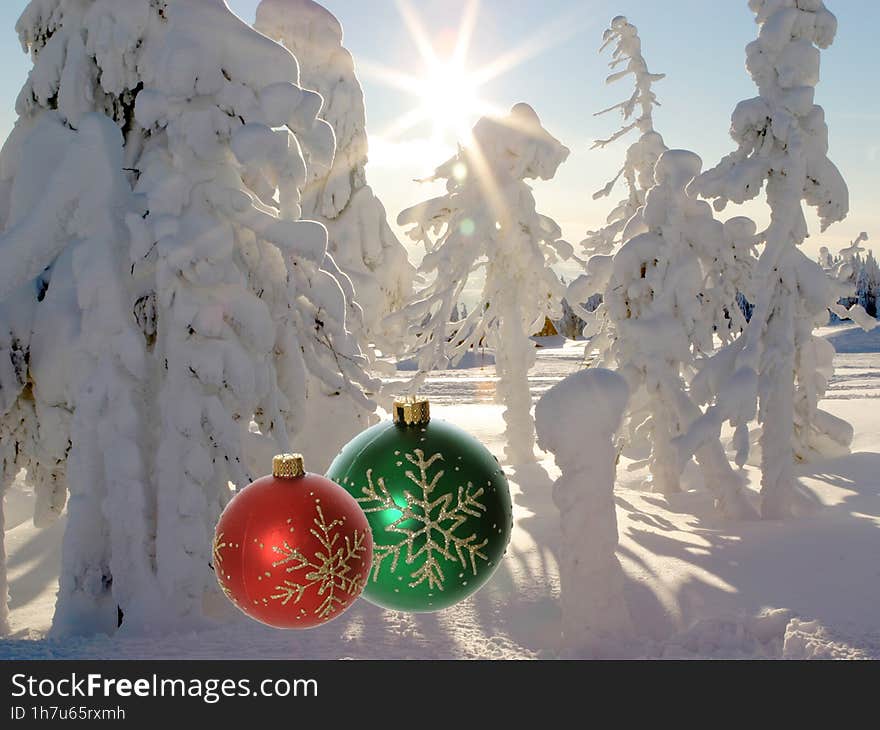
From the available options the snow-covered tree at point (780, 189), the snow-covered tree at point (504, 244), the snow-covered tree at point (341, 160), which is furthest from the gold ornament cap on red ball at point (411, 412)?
the snow-covered tree at point (504, 244)

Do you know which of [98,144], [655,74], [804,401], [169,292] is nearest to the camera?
[169,292]

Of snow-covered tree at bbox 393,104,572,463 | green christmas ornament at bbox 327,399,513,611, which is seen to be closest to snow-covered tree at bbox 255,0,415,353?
snow-covered tree at bbox 393,104,572,463

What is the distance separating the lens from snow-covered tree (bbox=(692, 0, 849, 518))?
372 inches

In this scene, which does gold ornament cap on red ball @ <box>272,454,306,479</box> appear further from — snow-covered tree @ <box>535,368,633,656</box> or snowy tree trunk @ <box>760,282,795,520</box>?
snowy tree trunk @ <box>760,282,795,520</box>

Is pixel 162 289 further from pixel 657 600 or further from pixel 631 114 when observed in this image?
pixel 631 114

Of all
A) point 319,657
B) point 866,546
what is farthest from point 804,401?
point 319,657

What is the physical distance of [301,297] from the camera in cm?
679

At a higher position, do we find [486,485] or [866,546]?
[486,485]

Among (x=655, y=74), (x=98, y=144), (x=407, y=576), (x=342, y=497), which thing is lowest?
(x=407, y=576)

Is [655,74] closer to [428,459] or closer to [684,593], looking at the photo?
[684,593]

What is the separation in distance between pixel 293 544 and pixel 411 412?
0.61 meters

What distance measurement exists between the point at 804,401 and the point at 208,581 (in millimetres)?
10485

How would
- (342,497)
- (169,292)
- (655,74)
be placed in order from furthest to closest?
1. (655,74)
2. (169,292)
3. (342,497)
